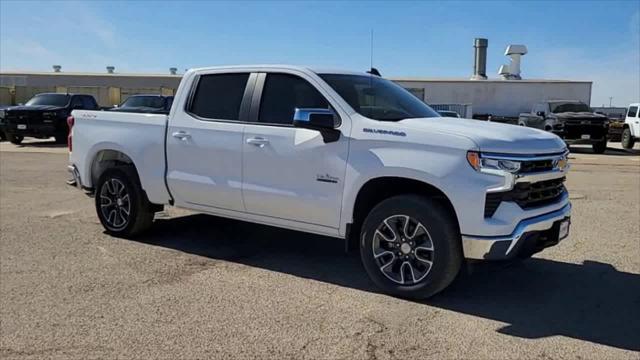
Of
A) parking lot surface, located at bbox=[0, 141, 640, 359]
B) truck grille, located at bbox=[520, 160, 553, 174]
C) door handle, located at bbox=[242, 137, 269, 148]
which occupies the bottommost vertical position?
parking lot surface, located at bbox=[0, 141, 640, 359]

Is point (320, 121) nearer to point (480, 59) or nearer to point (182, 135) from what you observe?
point (182, 135)

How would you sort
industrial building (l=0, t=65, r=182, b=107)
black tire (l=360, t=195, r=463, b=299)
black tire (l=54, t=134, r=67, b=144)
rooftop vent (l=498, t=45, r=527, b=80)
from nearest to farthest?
black tire (l=360, t=195, r=463, b=299) < black tire (l=54, t=134, r=67, b=144) < industrial building (l=0, t=65, r=182, b=107) < rooftop vent (l=498, t=45, r=527, b=80)

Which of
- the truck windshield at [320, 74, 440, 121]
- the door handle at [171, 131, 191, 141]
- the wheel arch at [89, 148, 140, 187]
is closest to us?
the truck windshield at [320, 74, 440, 121]

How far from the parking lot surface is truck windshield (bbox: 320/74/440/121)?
5.00 feet

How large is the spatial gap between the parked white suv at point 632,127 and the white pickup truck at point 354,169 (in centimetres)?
2161

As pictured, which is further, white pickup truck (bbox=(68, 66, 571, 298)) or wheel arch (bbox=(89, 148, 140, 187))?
wheel arch (bbox=(89, 148, 140, 187))

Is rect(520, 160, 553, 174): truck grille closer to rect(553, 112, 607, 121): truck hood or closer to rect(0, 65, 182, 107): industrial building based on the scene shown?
rect(553, 112, 607, 121): truck hood

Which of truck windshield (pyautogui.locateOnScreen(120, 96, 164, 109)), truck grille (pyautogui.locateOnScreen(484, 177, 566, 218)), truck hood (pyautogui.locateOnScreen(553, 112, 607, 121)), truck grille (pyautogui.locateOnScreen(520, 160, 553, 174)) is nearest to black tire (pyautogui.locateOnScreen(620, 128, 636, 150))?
truck hood (pyautogui.locateOnScreen(553, 112, 607, 121))

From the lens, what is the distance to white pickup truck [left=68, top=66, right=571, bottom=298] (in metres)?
4.41

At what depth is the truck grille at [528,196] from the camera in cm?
435

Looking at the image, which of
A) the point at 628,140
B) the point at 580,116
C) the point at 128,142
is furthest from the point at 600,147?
the point at 128,142

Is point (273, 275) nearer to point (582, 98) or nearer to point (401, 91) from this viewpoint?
point (401, 91)

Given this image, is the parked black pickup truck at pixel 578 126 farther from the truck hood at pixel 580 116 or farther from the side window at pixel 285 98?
the side window at pixel 285 98

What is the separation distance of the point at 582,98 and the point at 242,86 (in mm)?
34673
